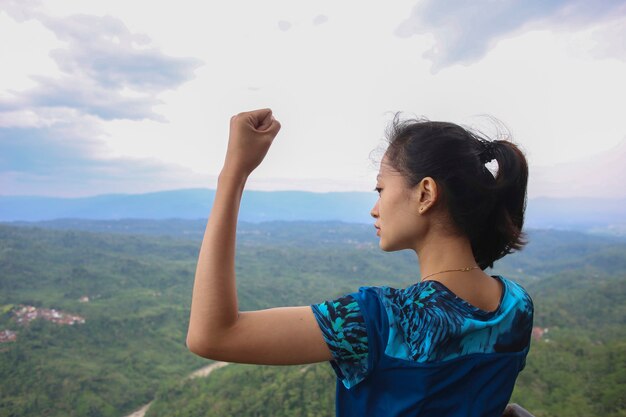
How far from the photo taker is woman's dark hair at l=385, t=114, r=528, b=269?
937 mm

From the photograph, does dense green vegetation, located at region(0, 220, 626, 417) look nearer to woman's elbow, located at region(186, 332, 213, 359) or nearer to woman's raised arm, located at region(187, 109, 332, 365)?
woman's raised arm, located at region(187, 109, 332, 365)

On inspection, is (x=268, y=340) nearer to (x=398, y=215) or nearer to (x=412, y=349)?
(x=412, y=349)

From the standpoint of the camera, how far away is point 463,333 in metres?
0.79

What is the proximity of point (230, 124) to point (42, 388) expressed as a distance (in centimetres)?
3521

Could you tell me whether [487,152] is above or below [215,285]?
above

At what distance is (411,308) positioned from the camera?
79 centimetres

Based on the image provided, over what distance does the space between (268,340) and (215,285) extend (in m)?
0.13

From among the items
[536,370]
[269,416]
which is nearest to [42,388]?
[269,416]

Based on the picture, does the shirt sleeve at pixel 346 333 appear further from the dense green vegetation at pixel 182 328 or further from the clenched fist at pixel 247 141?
the dense green vegetation at pixel 182 328

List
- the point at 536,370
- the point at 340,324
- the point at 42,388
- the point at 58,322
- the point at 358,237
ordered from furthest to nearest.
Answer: the point at 358,237, the point at 58,322, the point at 42,388, the point at 536,370, the point at 340,324

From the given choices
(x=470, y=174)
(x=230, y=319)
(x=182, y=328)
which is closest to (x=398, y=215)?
(x=470, y=174)

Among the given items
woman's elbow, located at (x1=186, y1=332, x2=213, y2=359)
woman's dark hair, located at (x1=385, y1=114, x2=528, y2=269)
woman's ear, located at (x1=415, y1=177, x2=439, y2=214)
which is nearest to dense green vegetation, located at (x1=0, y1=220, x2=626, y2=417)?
woman's dark hair, located at (x1=385, y1=114, x2=528, y2=269)

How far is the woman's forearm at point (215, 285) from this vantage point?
727mm

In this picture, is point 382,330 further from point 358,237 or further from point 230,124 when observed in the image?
point 358,237
